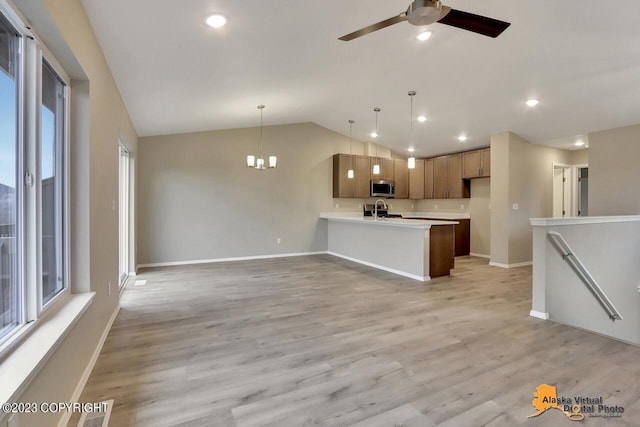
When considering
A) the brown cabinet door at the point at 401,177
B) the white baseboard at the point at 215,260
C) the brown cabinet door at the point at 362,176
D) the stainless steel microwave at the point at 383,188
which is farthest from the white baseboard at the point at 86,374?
the brown cabinet door at the point at 401,177

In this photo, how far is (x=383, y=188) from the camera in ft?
25.1

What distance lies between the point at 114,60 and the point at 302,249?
5.13 metres

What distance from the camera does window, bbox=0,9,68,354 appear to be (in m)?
1.44

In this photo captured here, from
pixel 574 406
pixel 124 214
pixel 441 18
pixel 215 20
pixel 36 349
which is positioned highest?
pixel 215 20

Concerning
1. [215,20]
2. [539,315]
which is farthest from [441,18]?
[539,315]

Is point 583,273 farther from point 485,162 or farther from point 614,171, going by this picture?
point 485,162

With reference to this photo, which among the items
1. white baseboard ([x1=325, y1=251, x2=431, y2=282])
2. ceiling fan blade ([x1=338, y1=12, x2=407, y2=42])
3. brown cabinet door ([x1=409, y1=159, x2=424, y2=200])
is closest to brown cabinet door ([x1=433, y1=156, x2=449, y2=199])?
brown cabinet door ([x1=409, y1=159, x2=424, y2=200])

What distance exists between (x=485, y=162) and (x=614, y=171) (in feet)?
6.57

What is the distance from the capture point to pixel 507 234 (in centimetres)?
581

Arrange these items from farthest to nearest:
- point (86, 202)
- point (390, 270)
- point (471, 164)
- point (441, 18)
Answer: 1. point (471, 164)
2. point (390, 270)
3. point (86, 202)
4. point (441, 18)

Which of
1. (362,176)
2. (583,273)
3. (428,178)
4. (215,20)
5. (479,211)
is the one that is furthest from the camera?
(428,178)

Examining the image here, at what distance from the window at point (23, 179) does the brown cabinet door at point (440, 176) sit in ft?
23.6

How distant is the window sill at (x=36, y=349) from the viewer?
114 centimetres

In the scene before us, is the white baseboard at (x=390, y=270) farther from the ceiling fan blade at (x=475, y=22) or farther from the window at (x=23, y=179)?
the window at (x=23, y=179)
